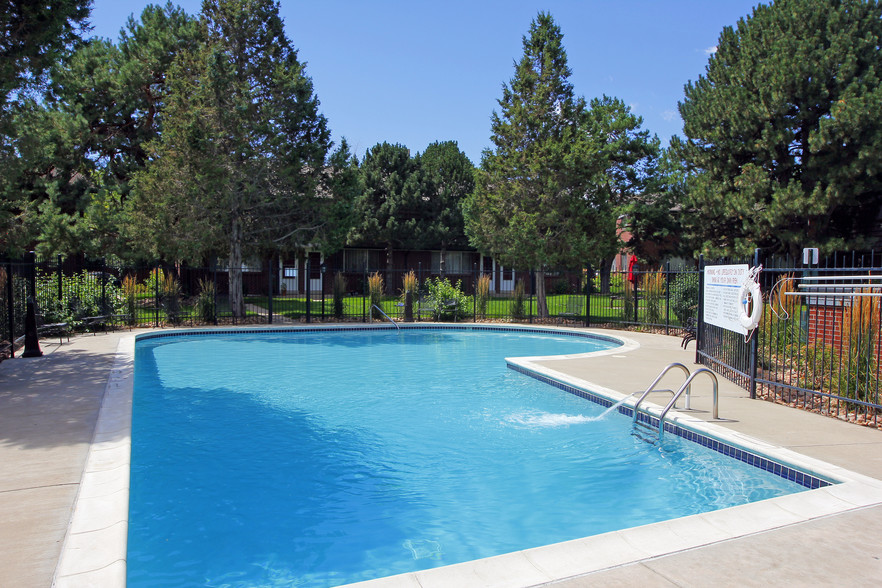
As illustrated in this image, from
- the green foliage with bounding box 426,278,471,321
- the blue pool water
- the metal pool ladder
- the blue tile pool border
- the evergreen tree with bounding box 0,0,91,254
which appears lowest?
the blue pool water

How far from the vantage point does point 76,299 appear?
14492mm

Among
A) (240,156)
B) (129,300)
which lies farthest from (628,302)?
(129,300)

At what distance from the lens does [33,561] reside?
10.1 feet

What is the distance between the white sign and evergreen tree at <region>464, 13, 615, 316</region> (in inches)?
358

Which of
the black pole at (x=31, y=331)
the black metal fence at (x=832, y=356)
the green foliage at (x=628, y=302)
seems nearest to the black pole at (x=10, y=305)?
the black pole at (x=31, y=331)

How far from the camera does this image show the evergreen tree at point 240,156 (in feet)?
54.1

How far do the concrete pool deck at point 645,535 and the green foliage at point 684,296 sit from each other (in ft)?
33.2

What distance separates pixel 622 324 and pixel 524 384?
888 centimetres

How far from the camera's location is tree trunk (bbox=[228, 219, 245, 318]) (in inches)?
699

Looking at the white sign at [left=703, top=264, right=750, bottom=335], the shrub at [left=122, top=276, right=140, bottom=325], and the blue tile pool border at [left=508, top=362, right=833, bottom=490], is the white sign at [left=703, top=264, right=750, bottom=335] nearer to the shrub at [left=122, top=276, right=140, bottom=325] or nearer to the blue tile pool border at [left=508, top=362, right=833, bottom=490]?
the blue tile pool border at [left=508, top=362, right=833, bottom=490]

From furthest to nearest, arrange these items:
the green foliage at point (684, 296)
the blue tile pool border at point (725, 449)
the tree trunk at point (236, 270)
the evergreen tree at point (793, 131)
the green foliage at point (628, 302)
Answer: the tree trunk at point (236, 270)
the green foliage at point (628, 302)
the evergreen tree at point (793, 131)
the green foliage at point (684, 296)
the blue tile pool border at point (725, 449)

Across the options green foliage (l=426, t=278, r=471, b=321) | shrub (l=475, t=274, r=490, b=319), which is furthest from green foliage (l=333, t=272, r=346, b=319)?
shrub (l=475, t=274, r=490, b=319)

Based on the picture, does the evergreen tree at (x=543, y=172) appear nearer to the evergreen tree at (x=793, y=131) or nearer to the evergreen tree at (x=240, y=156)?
the evergreen tree at (x=793, y=131)

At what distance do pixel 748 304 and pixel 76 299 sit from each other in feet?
47.9
